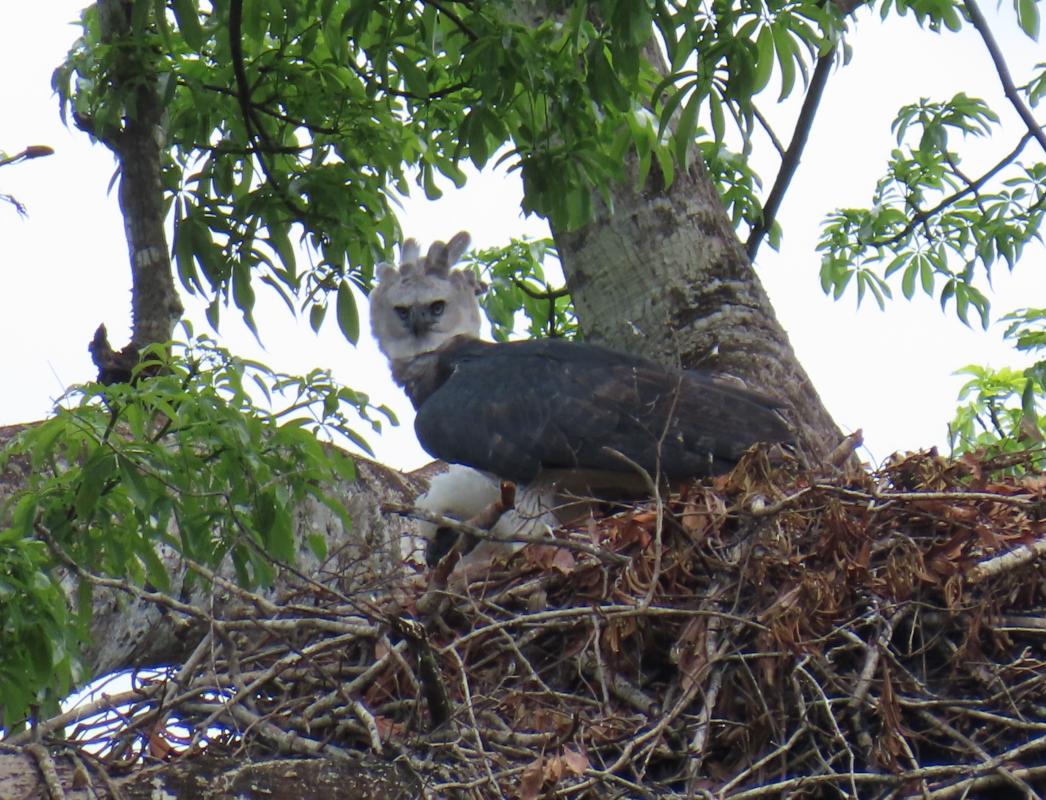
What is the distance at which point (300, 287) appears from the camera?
18.1 feet

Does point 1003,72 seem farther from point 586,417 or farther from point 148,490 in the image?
point 148,490

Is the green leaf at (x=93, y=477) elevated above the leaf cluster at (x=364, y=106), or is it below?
below

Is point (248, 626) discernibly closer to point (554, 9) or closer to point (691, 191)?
point (554, 9)

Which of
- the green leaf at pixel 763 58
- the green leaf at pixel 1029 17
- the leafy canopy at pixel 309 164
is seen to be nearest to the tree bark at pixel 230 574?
the leafy canopy at pixel 309 164

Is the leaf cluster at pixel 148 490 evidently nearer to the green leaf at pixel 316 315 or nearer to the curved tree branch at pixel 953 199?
the green leaf at pixel 316 315

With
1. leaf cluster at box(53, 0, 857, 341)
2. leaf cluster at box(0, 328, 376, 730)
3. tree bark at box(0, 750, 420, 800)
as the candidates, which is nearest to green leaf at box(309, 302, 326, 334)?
leaf cluster at box(53, 0, 857, 341)

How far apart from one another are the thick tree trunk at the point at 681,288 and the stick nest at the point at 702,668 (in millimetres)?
1461

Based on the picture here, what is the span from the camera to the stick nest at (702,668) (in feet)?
10.3

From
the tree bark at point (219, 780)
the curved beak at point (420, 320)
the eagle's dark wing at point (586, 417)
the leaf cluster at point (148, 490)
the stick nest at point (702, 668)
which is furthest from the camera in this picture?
the curved beak at point (420, 320)

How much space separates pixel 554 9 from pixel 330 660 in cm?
227

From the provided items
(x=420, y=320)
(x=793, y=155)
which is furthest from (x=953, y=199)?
(x=420, y=320)

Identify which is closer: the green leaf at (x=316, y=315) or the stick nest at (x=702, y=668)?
the stick nest at (x=702, y=668)

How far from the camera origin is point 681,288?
5.61 metres

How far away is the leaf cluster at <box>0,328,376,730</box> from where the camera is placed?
12.3 ft
